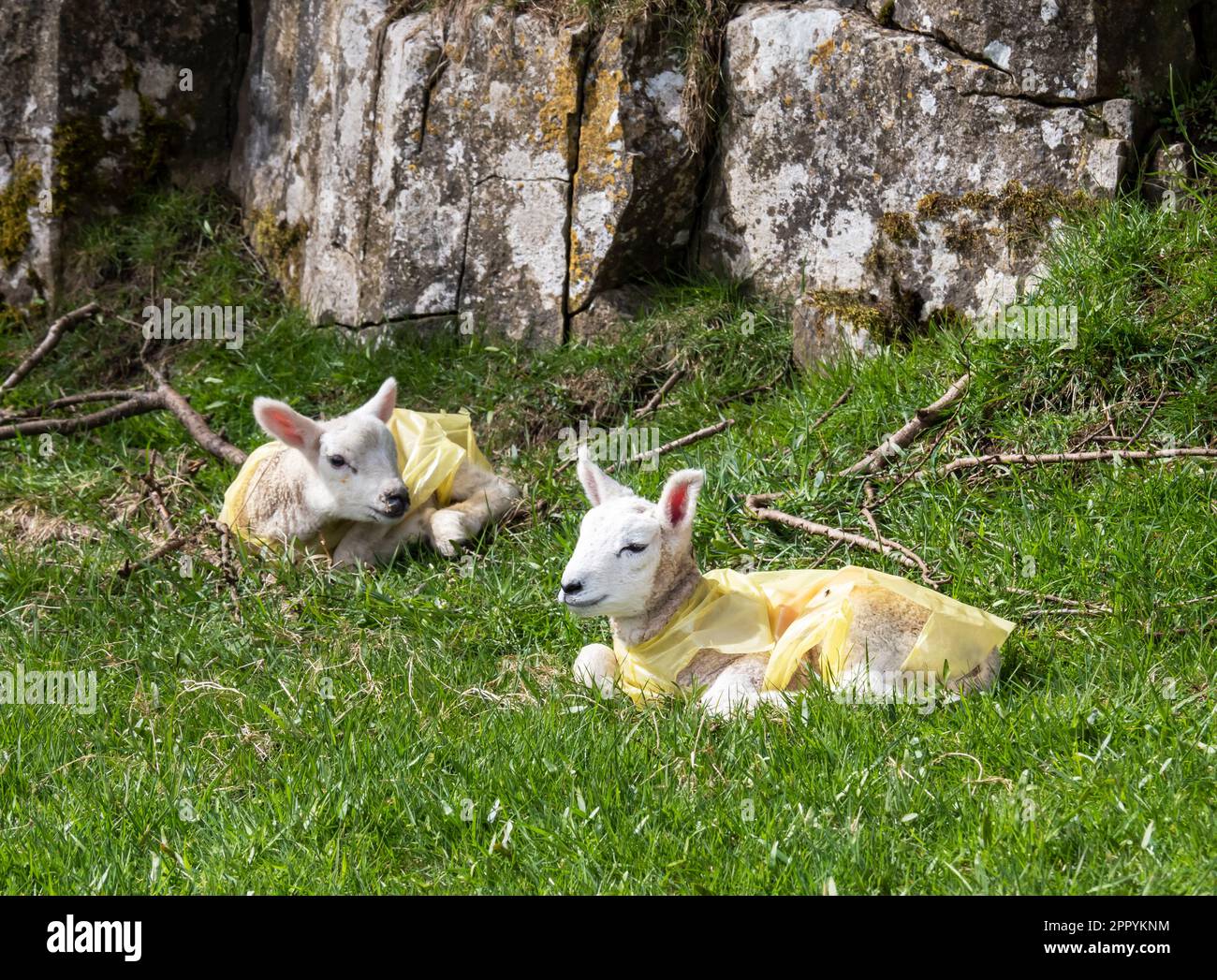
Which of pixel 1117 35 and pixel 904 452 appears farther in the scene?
pixel 1117 35

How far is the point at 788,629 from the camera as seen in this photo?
431 cm

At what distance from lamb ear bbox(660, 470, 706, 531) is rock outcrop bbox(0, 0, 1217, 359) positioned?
2664 mm

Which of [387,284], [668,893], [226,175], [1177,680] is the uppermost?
[226,175]

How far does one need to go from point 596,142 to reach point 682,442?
6.74 feet

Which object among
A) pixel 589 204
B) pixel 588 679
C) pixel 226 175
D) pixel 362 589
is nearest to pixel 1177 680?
pixel 588 679

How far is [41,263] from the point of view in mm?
9031

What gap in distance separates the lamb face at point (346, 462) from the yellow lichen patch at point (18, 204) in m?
4.10

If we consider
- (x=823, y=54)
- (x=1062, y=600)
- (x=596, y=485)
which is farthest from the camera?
(x=823, y=54)

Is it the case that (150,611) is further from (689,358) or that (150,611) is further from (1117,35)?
(1117,35)

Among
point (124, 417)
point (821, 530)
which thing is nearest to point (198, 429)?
point (124, 417)

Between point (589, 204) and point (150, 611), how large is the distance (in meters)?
3.37

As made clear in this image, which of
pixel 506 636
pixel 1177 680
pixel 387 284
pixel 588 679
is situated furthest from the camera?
pixel 387 284

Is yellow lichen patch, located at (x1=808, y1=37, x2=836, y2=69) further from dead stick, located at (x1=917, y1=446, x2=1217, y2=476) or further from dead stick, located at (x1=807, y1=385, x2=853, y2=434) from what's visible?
dead stick, located at (x1=917, y1=446, x2=1217, y2=476)

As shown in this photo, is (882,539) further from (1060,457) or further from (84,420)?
(84,420)
